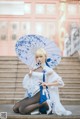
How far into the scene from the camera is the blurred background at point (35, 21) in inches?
559

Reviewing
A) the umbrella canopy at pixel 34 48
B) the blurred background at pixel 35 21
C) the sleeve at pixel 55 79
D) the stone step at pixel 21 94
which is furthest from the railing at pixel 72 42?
the sleeve at pixel 55 79

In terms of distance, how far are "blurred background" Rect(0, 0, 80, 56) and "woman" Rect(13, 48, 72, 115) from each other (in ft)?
26.5

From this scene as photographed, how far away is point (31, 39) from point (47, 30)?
8.24 metres

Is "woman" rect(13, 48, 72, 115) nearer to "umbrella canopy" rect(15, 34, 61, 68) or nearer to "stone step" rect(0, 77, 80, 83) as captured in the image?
"umbrella canopy" rect(15, 34, 61, 68)

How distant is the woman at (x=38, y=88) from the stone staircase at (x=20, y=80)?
7.80ft

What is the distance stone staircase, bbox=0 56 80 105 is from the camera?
8.67 m

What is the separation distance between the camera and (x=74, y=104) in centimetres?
841

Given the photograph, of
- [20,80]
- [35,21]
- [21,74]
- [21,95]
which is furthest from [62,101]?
[35,21]

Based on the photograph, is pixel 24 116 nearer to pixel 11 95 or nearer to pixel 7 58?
pixel 11 95

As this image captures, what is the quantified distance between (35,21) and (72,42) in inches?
75.7

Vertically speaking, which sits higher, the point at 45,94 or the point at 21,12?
the point at 21,12

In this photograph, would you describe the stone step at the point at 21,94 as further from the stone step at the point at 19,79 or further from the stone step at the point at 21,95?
the stone step at the point at 19,79

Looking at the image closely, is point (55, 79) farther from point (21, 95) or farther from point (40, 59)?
point (21, 95)

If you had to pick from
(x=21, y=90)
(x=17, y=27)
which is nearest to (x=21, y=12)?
(x=17, y=27)
